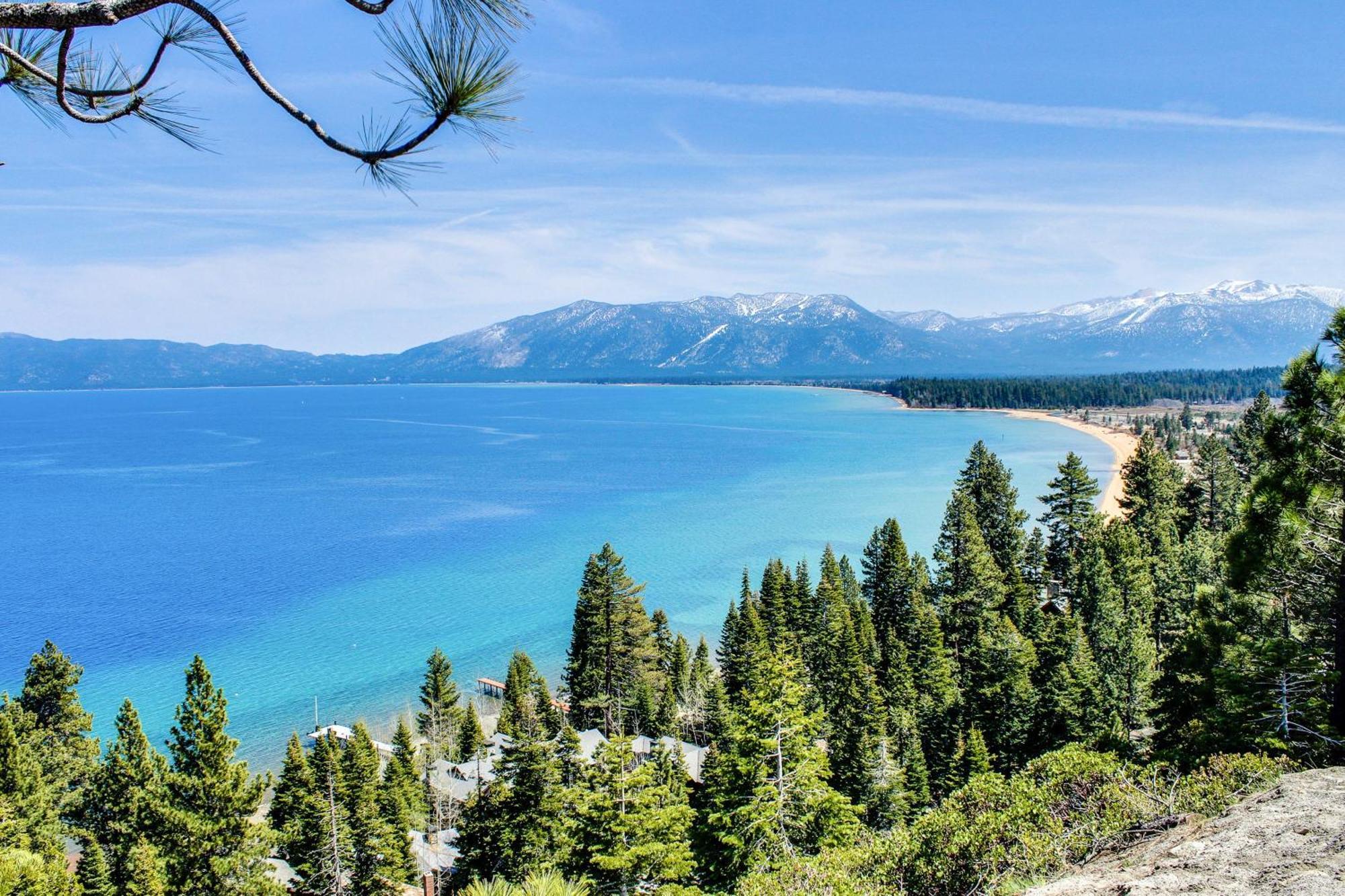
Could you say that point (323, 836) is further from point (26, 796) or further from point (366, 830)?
point (26, 796)

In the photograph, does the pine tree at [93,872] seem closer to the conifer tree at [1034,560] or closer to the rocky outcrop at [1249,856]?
the rocky outcrop at [1249,856]

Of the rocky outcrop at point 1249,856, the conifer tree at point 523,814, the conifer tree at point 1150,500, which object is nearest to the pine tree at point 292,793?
the conifer tree at point 523,814

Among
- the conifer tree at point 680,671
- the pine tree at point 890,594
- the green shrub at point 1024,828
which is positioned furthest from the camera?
the conifer tree at point 680,671

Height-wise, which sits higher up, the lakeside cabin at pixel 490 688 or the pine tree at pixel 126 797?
the pine tree at pixel 126 797

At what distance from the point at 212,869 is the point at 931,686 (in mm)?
20608

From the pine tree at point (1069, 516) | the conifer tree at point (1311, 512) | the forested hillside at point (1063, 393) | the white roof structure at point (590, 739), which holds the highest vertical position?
the forested hillside at point (1063, 393)

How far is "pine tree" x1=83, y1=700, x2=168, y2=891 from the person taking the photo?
559 inches

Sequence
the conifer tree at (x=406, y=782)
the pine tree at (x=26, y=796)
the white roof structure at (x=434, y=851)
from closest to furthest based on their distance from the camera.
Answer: the pine tree at (x=26, y=796)
the conifer tree at (x=406, y=782)
the white roof structure at (x=434, y=851)

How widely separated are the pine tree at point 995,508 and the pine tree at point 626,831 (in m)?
24.6

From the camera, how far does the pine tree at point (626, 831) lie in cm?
1311

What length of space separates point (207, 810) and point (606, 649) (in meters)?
16.6

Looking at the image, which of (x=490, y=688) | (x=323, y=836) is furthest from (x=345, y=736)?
(x=323, y=836)

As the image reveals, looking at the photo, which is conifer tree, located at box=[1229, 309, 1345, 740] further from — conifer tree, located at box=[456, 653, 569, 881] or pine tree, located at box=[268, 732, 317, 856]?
pine tree, located at box=[268, 732, 317, 856]

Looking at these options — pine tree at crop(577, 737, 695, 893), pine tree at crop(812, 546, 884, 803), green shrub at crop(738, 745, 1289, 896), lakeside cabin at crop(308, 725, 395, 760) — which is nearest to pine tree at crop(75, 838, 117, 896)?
lakeside cabin at crop(308, 725, 395, 760)
